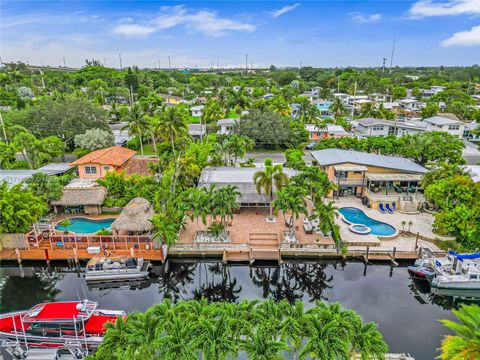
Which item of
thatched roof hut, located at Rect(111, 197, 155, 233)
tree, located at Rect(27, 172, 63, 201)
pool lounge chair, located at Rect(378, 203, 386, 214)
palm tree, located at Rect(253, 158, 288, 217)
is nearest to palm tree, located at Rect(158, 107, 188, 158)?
tree, located at Rect(27, 172, 63, 201)

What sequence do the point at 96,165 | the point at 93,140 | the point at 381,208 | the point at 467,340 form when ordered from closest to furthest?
the point at 467,340
the point at 381,208
the point at 96,165
the point at 93,140

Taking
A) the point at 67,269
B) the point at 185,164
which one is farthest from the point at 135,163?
the point at 67,269

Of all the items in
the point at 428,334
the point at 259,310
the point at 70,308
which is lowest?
the point at 428,334

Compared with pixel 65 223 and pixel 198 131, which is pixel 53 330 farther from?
pixel 198 131

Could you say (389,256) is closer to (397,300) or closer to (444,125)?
(397,300)

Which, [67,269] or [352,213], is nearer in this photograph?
[67,269]

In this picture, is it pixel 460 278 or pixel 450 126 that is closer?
pixel 460 278

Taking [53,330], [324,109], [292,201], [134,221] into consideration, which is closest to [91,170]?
[134,221]
